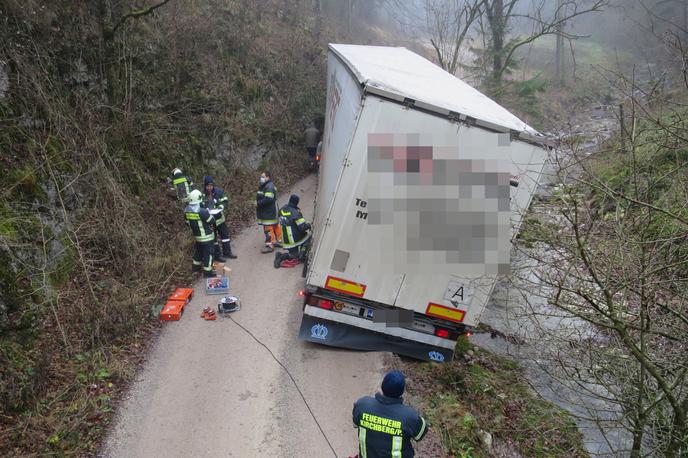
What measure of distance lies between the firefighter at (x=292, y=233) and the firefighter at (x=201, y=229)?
130 cm

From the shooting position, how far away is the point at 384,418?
11.8 feet

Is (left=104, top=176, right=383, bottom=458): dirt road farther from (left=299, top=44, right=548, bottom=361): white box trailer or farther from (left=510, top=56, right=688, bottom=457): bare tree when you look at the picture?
(left=510, top=56, right=688, bottom=457): bare tree

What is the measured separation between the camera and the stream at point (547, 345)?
509cm

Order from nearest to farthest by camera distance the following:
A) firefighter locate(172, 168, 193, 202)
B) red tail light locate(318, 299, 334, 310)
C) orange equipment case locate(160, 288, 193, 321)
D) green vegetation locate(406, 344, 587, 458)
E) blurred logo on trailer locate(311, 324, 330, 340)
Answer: green vegetation locate(406, 344, 587, 458) → red tail light locate(318, 299, 334, 310) → blurred logo on trailer locate(311, 324, 330, 340) → orange equipment case locate(160, 288, 193, 321) → firefighter locate(172, 168, 193, 202)

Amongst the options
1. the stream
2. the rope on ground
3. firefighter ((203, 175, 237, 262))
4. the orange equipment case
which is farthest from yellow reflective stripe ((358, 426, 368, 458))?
firefighter ((203, 175, 237, 262))

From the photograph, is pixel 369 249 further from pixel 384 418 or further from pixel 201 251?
pixel 201 251

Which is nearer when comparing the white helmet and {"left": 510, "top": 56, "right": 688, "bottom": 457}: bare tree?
{"left": 510, "top": 56, "right": 688, "bottom": 457}: bare tree

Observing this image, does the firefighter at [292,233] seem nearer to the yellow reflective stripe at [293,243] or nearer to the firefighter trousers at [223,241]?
the yellow reflective stripe at [293,243]

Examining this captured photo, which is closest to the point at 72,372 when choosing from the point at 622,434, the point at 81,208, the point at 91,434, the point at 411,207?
the point at 91,434

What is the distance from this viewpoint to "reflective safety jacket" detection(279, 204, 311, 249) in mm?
8750

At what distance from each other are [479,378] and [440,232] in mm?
2958

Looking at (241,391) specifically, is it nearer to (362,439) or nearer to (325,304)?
(325,304)

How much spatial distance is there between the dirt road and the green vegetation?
84 cm

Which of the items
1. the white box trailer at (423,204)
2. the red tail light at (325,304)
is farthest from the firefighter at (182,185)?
the white box trailer at (423,204)
